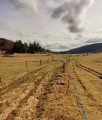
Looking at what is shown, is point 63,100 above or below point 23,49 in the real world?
below

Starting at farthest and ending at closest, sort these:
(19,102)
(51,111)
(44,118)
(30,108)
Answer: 1. (19,102)
2. (30,108)
3. (51,111)
4. (44,118)

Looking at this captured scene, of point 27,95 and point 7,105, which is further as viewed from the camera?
point 27,95

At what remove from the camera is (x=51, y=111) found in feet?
18.4

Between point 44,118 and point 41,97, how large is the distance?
2.50 metres

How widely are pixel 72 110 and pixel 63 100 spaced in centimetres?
121

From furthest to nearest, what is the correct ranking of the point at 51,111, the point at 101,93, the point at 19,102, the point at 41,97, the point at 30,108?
the point at 101,93 → the point at 41,97 → the point at 19,102 → the point at 30,108 → the point at 51,111

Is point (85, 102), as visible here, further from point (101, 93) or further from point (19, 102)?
point (19, 102)

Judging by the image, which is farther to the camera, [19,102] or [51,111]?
[19,102]

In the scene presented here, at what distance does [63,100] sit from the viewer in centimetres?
685

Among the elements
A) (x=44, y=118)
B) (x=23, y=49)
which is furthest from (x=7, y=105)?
(x=23, y=49)

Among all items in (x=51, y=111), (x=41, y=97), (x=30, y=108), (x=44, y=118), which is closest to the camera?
(x=44, y=118)

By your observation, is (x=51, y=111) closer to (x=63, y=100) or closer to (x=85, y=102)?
(x=63, y=100)

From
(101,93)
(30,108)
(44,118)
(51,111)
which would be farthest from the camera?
(101,93)

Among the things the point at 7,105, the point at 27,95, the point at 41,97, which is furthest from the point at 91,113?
the point at 7,105
